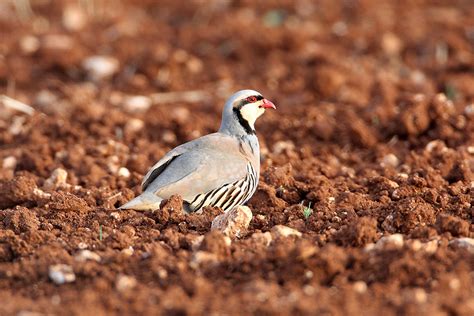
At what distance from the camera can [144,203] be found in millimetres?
6031

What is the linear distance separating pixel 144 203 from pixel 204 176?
509 millimetres

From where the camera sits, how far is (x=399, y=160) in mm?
7730

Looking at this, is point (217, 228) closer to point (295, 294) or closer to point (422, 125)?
point (295, 294)

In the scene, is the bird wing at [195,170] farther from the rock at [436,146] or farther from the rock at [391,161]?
the rock at [436,146]

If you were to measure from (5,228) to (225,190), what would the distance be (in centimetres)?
154

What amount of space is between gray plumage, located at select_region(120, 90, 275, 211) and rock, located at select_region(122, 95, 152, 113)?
3.06m

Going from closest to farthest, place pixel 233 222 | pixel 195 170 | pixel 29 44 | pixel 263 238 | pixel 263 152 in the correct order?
pixel 263 238
pixel 233 222
pixel 195 170
pixel 263 152
pixel 29 44

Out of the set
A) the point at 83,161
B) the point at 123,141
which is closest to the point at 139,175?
the point at 83,161

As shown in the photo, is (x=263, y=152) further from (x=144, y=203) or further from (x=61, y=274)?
(x=61, y=274)

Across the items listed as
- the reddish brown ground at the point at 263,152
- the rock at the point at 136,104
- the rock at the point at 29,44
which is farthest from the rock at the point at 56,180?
the rock at the point at 29,44

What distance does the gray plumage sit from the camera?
6.18m

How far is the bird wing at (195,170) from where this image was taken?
6.21 m

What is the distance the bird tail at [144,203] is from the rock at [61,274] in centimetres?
127

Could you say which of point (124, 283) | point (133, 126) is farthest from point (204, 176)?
point (133, 126)
